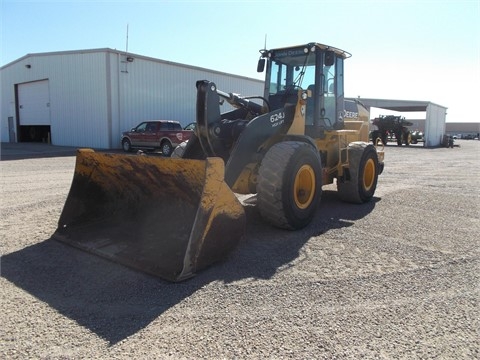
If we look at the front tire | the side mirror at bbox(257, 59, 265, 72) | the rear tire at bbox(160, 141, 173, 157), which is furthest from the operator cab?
the front tire

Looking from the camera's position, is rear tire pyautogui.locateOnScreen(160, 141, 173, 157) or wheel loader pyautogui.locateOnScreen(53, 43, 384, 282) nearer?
wheel loader pyautogui.locateOnScreen(53, 43, 384, 282)

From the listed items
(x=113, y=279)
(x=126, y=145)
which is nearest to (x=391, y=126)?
(x=126, y=145)

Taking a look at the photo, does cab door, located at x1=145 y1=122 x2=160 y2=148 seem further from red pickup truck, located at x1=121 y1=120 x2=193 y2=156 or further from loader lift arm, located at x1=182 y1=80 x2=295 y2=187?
loader lift arm, located at x1=182 y1=80 x2=295 y2=187

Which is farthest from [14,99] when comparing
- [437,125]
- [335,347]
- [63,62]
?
[437,125]

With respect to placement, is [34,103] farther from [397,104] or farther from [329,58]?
[397,104]

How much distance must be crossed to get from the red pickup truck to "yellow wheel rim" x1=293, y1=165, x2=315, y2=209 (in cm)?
1314

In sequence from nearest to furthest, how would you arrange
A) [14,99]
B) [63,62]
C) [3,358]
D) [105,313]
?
[3,358]
[105,313]
[63,62]
[14,99]

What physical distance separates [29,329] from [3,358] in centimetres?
37

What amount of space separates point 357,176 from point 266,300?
177 inches

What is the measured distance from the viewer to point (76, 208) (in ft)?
17.5

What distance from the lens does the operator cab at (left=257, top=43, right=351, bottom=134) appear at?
690cm

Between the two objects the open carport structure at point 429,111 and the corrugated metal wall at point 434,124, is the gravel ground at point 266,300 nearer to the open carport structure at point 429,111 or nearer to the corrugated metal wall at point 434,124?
the corrugated metal wall at point 434,124

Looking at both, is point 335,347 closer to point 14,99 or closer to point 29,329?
point 29,329

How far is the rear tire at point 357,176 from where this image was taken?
7371 millimetres
